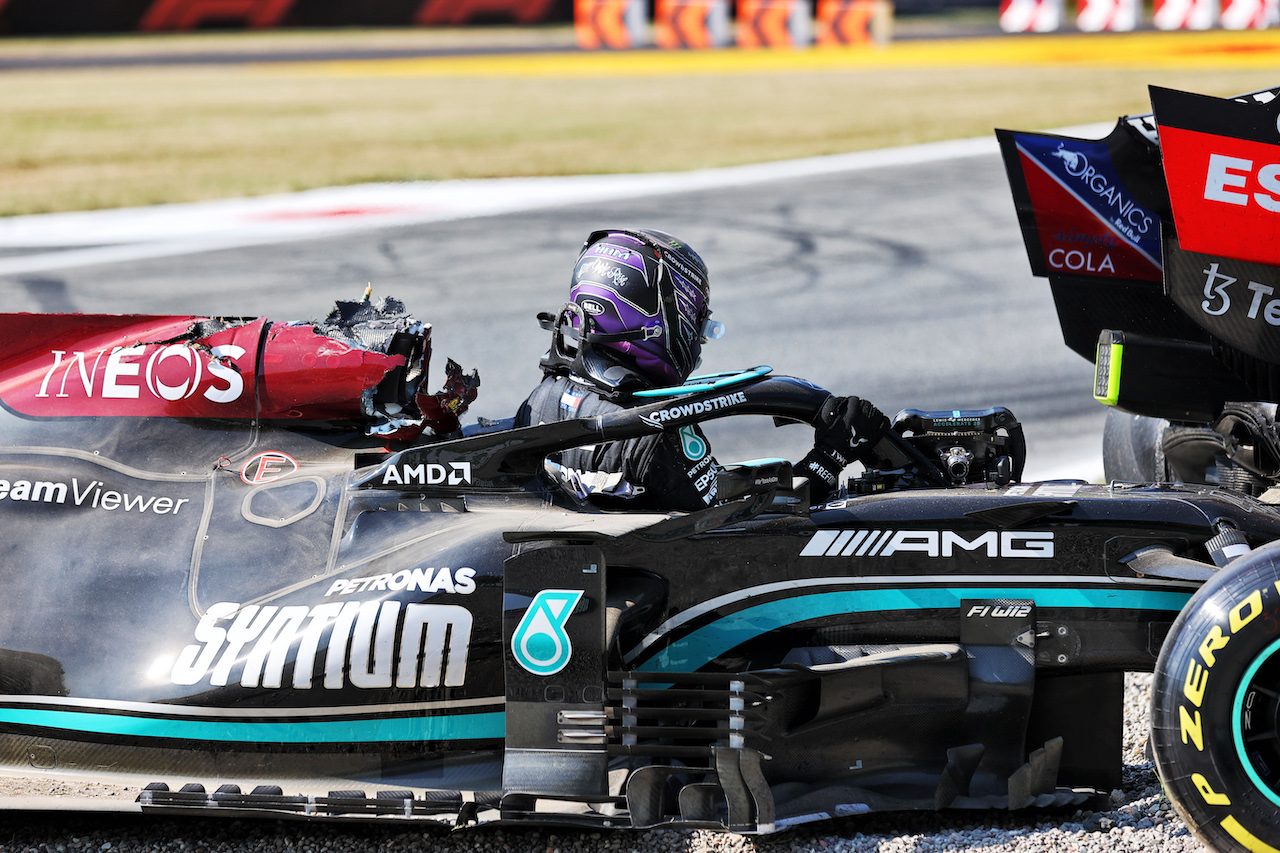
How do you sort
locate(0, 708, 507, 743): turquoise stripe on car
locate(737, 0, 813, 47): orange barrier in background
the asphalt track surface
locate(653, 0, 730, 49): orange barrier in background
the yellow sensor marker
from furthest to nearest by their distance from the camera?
locate(653, 0, 730, 49): orange barrier in background < locate(737, 0, 813, 47): orange barrier in background < the asphalt track surface < the yellow sensor marker < locate(0, 708, 507, 743): turquoise stripe on car

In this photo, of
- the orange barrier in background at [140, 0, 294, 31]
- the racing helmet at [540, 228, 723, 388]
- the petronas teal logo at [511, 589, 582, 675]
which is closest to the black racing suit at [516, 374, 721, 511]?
the racing helmet at [540, 228, 723, 388]

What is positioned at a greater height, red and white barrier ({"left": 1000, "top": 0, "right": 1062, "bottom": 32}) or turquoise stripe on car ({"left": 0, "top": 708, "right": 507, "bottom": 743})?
red and white barrier ({"left": 1000, "top": 0, "right": 1062, "bottom": 32})

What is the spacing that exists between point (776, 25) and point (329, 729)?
92.1 feet

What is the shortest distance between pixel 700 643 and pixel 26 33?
31539 mm

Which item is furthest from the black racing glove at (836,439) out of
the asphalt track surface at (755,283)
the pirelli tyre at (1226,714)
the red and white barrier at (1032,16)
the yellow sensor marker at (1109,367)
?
the red and white barrier at (1032,16)

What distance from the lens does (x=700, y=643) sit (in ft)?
12.0

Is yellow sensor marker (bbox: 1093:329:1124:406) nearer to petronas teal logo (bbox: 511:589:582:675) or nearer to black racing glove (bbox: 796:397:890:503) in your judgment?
black racing glove (bbox: 796:397:890:503)

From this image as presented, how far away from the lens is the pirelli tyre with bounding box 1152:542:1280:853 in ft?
10.3

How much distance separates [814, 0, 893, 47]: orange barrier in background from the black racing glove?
2600 centimetres

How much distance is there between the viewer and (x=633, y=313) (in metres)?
3.98

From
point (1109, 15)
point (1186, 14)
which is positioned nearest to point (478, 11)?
point (1109, 15)

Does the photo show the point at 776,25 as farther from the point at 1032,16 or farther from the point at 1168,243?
the point at 1168,243

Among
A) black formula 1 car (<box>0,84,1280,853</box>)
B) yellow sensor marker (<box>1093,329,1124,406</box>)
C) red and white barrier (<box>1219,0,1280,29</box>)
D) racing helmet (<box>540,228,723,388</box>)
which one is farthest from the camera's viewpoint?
red and white barrier (<box>1219,0,1280,29</box>)

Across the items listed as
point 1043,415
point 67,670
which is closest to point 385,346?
point 67,670
